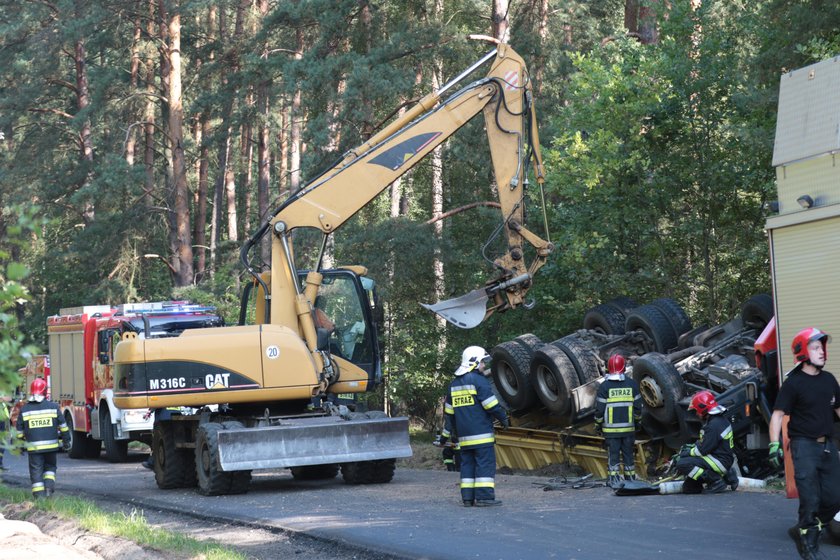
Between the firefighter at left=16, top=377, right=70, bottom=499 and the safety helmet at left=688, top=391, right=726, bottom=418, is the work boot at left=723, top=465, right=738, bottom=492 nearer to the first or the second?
the safety helmet at left=688, top=391, right=726, bottom=418

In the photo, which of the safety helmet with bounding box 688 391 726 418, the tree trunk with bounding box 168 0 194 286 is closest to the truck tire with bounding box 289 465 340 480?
the safety helmet with bounding box 688 391 726 418

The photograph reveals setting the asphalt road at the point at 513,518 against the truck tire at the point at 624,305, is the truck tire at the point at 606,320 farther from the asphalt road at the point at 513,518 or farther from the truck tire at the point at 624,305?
the asphalt road at the point at 513,518

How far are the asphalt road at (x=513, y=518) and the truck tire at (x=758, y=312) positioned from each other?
3205 mm

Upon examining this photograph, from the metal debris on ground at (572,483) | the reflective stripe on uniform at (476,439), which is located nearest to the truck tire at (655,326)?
the metal debris on ground at (572,483)

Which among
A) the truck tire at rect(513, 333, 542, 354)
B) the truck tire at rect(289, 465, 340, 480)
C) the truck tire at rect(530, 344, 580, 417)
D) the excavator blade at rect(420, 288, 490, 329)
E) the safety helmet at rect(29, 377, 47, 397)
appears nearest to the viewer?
the safety helmet at rect(29, 377, 47, 397)

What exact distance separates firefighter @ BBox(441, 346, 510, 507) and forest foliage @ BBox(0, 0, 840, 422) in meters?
4.95

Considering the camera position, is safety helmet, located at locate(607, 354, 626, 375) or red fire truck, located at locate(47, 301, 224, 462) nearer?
safety helmet, located at locate(607, 354, 626, 375)

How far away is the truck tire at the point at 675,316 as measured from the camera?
55.2 feet

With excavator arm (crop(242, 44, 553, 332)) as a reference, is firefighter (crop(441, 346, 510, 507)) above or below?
below

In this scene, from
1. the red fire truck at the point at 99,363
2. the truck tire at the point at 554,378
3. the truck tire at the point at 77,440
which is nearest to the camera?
the truck tire at the point at 554,378

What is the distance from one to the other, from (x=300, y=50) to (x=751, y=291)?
19.4 metres

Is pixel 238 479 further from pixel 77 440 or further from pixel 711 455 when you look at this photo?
pixel 77 440

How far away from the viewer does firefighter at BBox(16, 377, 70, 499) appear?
14734 mm

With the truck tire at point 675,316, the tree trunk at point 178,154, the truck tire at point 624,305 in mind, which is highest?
the tree trunk at point 178,154
